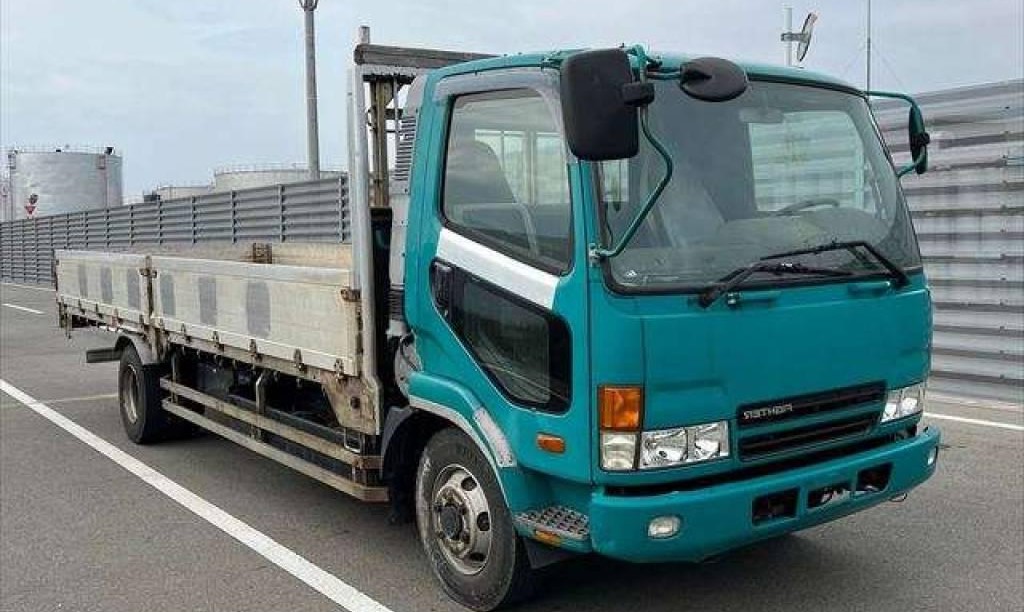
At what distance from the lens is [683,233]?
3506mm

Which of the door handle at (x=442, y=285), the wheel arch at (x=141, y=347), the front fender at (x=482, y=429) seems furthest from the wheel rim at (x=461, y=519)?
the wheel arch at (x=141, y=347)

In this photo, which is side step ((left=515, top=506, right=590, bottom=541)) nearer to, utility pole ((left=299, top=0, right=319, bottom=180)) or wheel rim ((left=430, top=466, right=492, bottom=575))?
wheel rim ((left=430, top=466, right=492, bottom=575))

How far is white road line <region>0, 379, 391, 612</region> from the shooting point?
14.3 feet

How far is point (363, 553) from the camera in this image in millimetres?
4934

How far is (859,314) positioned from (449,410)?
1700 millimetres

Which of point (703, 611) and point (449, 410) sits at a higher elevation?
point (449, 410)

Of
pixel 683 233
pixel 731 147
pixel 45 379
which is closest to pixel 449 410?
pixel 683 233

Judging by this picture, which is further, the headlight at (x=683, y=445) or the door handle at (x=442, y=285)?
the door handle at (x=442, y=285)

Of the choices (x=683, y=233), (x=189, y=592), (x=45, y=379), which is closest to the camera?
(x=683, y=233)

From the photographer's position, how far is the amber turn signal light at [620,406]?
327cm

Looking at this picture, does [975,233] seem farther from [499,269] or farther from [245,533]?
→ [245,533]

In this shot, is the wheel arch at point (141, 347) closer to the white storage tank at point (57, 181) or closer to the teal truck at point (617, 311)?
the teal truck at point (617, 311)

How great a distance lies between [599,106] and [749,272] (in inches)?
33.1

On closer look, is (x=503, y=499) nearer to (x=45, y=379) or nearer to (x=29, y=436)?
(x=29, y=436)
